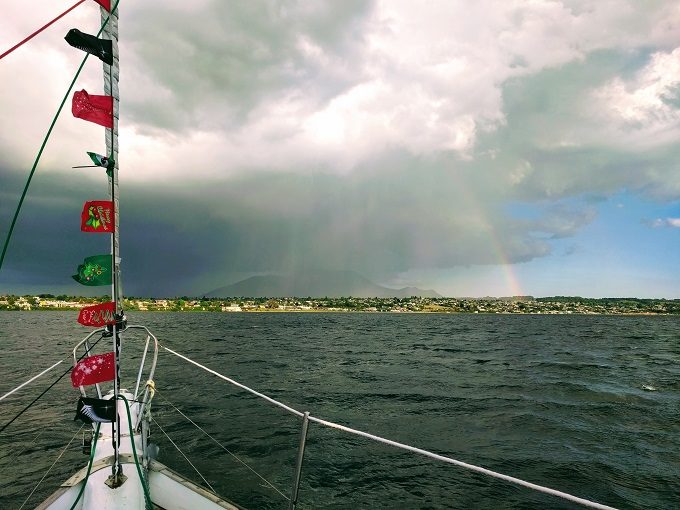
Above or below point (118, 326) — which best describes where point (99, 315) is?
above

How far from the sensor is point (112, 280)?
14.9 ft

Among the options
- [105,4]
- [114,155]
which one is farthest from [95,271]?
[105,4]

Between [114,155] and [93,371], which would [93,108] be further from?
[93,371]

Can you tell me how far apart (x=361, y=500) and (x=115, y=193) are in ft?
26.8

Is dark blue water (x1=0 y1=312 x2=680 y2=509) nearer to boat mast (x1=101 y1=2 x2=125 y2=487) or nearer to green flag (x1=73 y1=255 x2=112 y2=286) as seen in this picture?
boat mast (x1=101 y1=2 x2=125 y2=487)

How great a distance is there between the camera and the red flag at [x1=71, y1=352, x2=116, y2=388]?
441 cm

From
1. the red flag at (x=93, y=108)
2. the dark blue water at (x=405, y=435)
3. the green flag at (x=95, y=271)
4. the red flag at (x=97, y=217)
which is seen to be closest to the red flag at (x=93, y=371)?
the green flag at (x=95, y=271)

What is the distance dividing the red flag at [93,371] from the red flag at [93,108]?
2.57 m

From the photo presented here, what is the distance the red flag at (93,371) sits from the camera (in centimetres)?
441

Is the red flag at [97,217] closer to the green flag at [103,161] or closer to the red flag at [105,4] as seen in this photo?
the green flag at [103,161]

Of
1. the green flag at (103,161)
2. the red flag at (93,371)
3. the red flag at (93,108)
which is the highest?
the red flag at (93,108)

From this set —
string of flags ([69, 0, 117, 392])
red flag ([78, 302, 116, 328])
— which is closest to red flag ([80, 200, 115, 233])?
string of flags ([69, 0, 117, 392])

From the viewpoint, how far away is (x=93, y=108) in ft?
14.2

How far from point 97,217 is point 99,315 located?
110 cm
